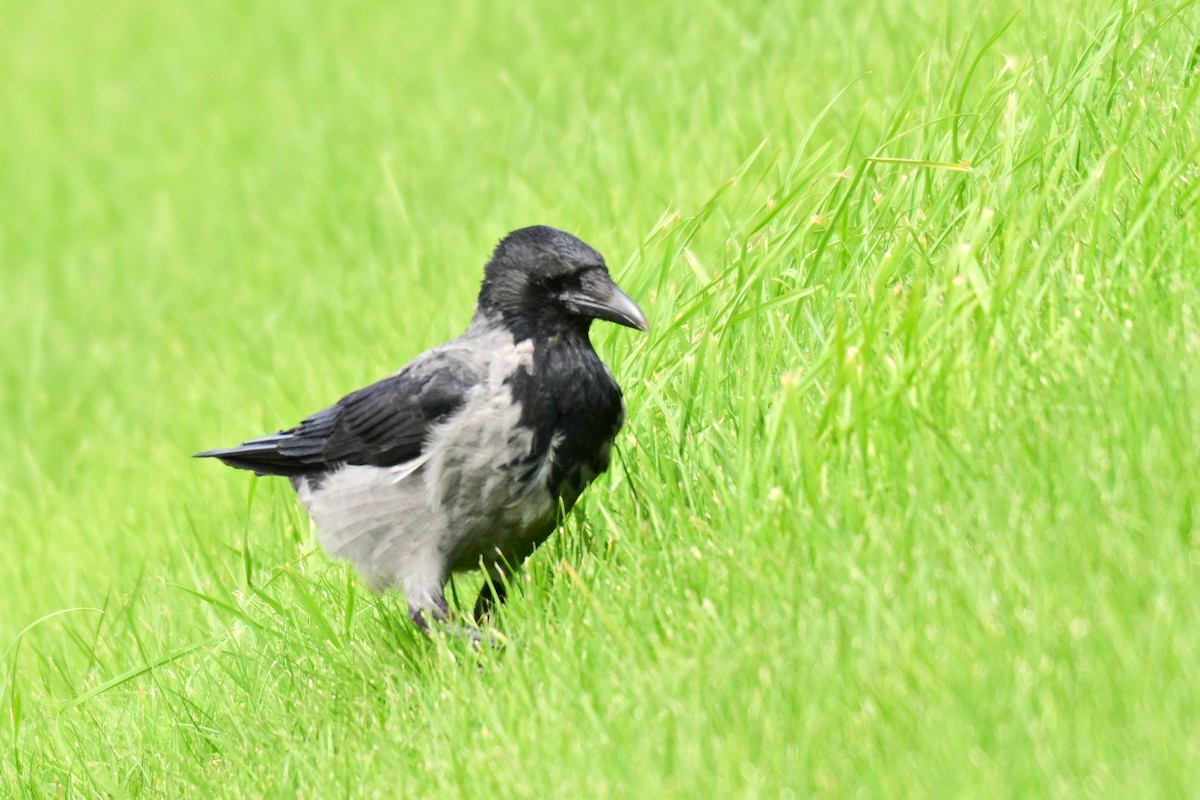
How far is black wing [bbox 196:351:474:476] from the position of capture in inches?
180

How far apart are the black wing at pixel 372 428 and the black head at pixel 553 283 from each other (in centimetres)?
27

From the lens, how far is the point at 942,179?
4.71 m

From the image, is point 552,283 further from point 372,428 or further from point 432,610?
point 432,610

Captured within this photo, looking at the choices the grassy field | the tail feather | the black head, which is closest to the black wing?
the tail feather

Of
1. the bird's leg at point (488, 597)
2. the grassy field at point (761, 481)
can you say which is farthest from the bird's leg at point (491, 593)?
the grassy field at point (761, 481)

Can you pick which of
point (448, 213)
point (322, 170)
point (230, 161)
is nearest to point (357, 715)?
point (448, 213)

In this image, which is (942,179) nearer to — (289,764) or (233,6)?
(289,764)

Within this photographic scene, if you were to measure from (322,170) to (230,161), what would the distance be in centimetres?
140

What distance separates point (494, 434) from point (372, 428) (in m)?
0.69

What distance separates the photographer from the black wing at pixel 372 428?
180 inches

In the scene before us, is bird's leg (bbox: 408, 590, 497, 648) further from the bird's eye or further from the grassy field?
the bird's eye

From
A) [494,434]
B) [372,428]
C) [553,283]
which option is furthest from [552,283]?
[372,428]

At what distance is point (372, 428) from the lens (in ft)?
16.0

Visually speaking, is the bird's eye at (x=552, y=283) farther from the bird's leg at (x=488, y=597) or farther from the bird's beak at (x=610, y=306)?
the bird's leg at (x=488, y=597)
